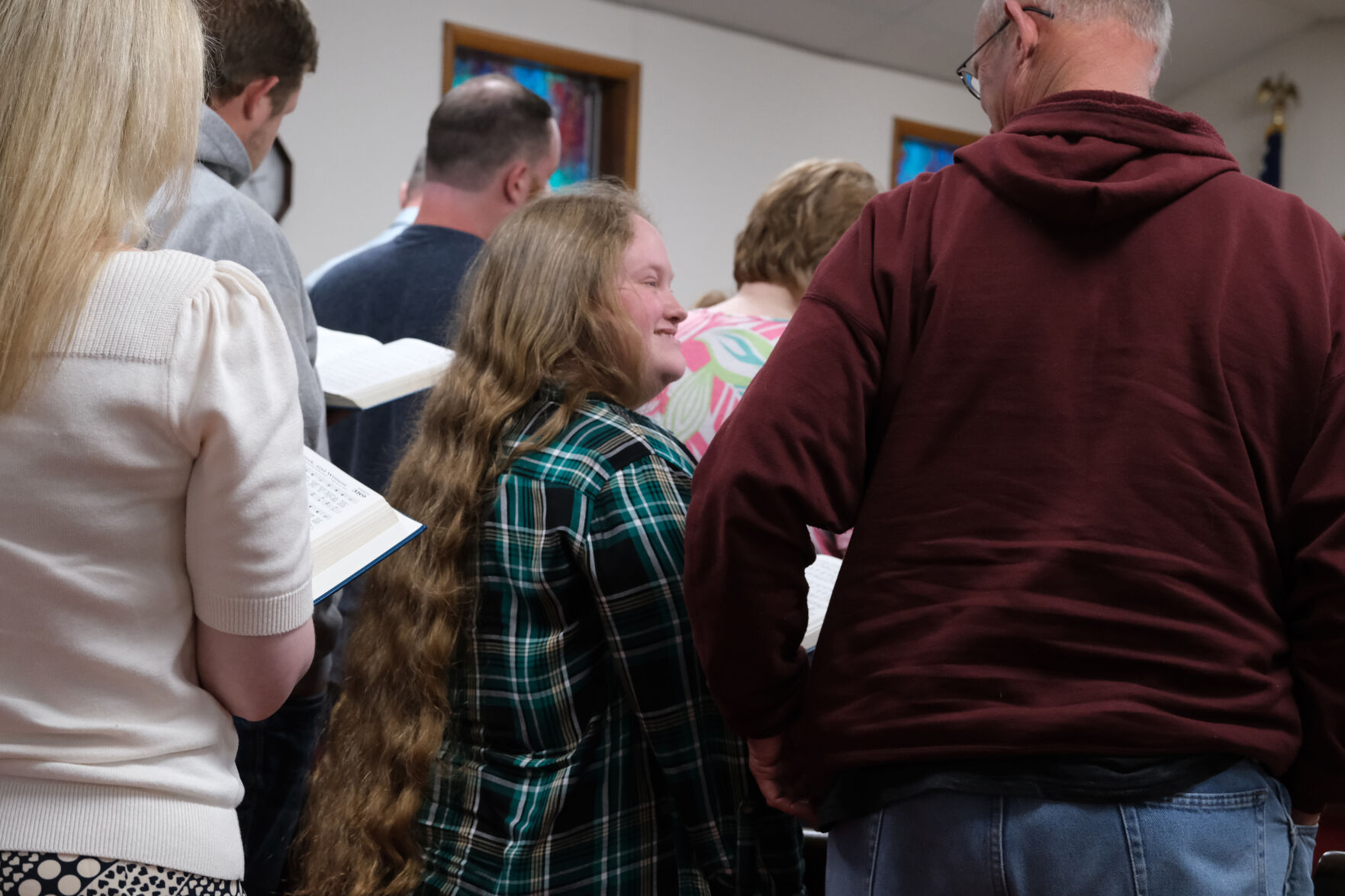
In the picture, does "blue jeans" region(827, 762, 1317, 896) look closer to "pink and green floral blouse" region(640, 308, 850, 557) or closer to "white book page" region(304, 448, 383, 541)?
"white book page" region(304, 448, 383, 541)

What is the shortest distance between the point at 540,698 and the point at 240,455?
23.5 inches

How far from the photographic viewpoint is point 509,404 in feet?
4.89

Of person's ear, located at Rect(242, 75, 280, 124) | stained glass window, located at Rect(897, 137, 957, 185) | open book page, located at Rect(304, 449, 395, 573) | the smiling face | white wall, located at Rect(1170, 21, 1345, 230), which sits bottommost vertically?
open book page, located at Rect(304, 449, 395, 573)

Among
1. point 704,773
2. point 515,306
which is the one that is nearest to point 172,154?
point 515,306

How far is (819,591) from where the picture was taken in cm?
155

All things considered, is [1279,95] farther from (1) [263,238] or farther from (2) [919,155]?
(1) [263,238]

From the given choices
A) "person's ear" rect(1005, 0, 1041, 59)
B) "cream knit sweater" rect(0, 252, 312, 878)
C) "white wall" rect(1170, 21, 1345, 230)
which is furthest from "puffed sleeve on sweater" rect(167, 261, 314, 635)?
"white wall" rect(1170, 21, 1345, 230)

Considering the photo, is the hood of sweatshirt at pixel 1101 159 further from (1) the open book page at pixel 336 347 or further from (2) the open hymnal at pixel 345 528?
(1) the open book page at pixel 336 347

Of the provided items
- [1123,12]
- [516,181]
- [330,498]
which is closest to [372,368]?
[330,498]

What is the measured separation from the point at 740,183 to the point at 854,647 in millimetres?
5028

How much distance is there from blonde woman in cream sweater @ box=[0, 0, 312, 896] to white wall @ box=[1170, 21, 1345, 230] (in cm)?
657

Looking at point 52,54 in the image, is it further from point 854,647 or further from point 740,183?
point 740,183

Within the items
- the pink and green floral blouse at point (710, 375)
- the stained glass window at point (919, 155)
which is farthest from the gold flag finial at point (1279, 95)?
the pink and green floral blouse at point (710, 375)

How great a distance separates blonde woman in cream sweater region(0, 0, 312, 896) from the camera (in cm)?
84
